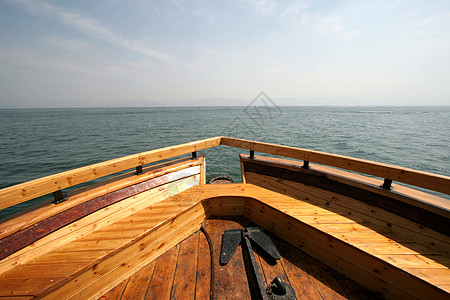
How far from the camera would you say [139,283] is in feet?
7.68

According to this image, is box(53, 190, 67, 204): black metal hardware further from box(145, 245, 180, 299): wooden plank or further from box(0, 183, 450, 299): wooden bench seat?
box(145, 245, 180, 299): wooden plank

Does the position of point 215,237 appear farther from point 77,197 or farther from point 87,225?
point 77,197

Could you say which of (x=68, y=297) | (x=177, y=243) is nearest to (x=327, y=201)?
(x=177, y=243)

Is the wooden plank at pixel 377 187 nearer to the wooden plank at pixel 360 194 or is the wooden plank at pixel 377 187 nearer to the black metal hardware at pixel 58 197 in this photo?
the wooden plank at pixel 360 194

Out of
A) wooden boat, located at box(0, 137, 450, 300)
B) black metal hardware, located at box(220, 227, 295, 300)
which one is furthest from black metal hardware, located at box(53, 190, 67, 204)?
black metal hardware, located at box(220, 227, 295, 300)

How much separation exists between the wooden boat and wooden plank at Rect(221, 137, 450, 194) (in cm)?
2

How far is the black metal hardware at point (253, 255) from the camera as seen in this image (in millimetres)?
2119

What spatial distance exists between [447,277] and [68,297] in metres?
4.40

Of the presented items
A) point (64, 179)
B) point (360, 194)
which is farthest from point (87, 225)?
point (360, 194)

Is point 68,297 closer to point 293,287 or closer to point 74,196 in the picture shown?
point 74,196

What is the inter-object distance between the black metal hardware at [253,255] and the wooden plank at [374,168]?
1870mm

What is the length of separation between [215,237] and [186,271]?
30.9 inches

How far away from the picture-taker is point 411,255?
7.22ft

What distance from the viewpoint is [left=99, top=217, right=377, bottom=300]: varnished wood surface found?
7.25 feet
